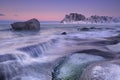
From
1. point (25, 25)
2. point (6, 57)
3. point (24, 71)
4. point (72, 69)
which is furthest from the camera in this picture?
point (25, 25)

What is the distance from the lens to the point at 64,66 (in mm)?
8742

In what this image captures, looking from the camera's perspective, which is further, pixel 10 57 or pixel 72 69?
pixel 10 57

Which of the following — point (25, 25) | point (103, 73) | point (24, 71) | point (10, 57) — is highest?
point (103, 73)

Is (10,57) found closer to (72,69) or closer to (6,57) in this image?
(6,57)

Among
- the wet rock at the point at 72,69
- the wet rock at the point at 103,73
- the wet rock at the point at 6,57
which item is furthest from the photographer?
the wet rock at the point at 6,57

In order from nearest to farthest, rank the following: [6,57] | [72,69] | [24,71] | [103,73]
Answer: [103,73], [72,69], [24,71], [6,57]

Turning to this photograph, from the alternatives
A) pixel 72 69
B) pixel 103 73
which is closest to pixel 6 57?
pixel 72 69

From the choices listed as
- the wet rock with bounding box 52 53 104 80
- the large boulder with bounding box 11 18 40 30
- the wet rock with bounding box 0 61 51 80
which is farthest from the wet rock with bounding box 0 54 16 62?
the large boulder with bounding box 11 18 40 30

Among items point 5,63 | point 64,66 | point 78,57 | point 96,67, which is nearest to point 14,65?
point 5,63

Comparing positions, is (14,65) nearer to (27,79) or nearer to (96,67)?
(27,79)

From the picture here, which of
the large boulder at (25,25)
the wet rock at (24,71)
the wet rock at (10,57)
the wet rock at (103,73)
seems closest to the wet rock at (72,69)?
the wet rock at (24,71)

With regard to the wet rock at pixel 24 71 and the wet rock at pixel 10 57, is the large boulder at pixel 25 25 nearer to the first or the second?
the wet rock at pixel 10 57

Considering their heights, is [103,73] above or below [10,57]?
above

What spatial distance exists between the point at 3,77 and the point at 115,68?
16.3 ft
